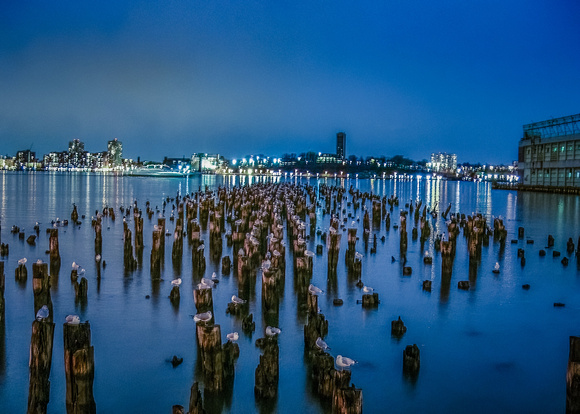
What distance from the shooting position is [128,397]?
774 centimetres


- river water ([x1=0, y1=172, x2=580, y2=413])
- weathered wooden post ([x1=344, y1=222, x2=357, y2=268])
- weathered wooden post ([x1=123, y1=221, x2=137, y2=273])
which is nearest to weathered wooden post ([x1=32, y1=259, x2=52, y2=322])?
river water ([x1=0, y1=172, x2=580, y2=413])

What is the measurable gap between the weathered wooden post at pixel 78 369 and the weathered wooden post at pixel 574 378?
6.33m

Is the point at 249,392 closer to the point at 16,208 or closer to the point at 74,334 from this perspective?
the point at 74,334

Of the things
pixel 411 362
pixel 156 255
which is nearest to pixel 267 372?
pixel 411 362

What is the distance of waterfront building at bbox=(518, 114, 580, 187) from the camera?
229 feet

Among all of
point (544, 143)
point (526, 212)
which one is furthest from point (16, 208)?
point (544, 143)

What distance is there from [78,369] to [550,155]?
267ft

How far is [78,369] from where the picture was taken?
6465mm

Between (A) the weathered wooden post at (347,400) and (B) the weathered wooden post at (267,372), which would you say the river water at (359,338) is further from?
(A) the weathered wooden post at (347,400)

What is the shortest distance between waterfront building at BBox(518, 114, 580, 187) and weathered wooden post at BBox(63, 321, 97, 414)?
7297 centimetres

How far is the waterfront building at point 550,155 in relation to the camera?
6975cm

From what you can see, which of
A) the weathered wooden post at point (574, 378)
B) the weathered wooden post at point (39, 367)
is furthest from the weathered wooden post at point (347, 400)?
the weathered wooden post at point (39, 367)

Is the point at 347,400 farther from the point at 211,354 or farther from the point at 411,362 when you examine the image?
the point at 411,362

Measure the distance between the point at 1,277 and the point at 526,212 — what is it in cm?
3991
